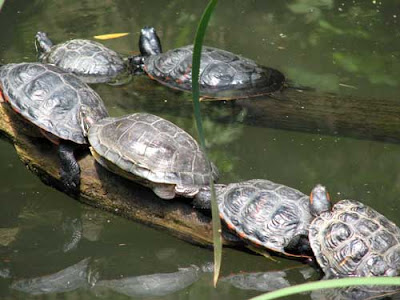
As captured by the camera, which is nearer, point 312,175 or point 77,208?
point 77,208

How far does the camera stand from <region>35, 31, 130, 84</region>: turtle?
648 centimetres

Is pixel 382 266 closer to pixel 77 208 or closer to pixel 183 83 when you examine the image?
pixel 77 208

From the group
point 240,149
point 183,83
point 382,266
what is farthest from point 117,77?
point 382,266

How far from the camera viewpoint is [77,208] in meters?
4.49

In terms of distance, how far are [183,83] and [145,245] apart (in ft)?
8.61

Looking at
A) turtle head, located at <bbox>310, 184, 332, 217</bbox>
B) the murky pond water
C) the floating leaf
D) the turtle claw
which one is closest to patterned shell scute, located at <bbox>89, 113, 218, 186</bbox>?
the turtle claw

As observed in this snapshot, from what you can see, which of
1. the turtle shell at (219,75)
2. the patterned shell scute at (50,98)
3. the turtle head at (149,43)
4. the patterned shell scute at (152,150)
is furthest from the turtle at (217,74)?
the patterned shell scute at (152,150)

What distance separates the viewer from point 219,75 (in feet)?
20.6

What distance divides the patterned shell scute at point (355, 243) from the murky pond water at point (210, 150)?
0.22 meters

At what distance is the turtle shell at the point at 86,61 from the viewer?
6480mm

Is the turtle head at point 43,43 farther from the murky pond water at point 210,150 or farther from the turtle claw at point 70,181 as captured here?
the turtle claw at point 70,181

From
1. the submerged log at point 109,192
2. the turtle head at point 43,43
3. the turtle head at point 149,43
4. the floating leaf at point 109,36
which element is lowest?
the floating leaf at point 109,36

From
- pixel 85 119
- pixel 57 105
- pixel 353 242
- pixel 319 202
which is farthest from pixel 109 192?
pixel 353 242

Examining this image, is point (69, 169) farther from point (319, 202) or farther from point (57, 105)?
point (319, 202)
